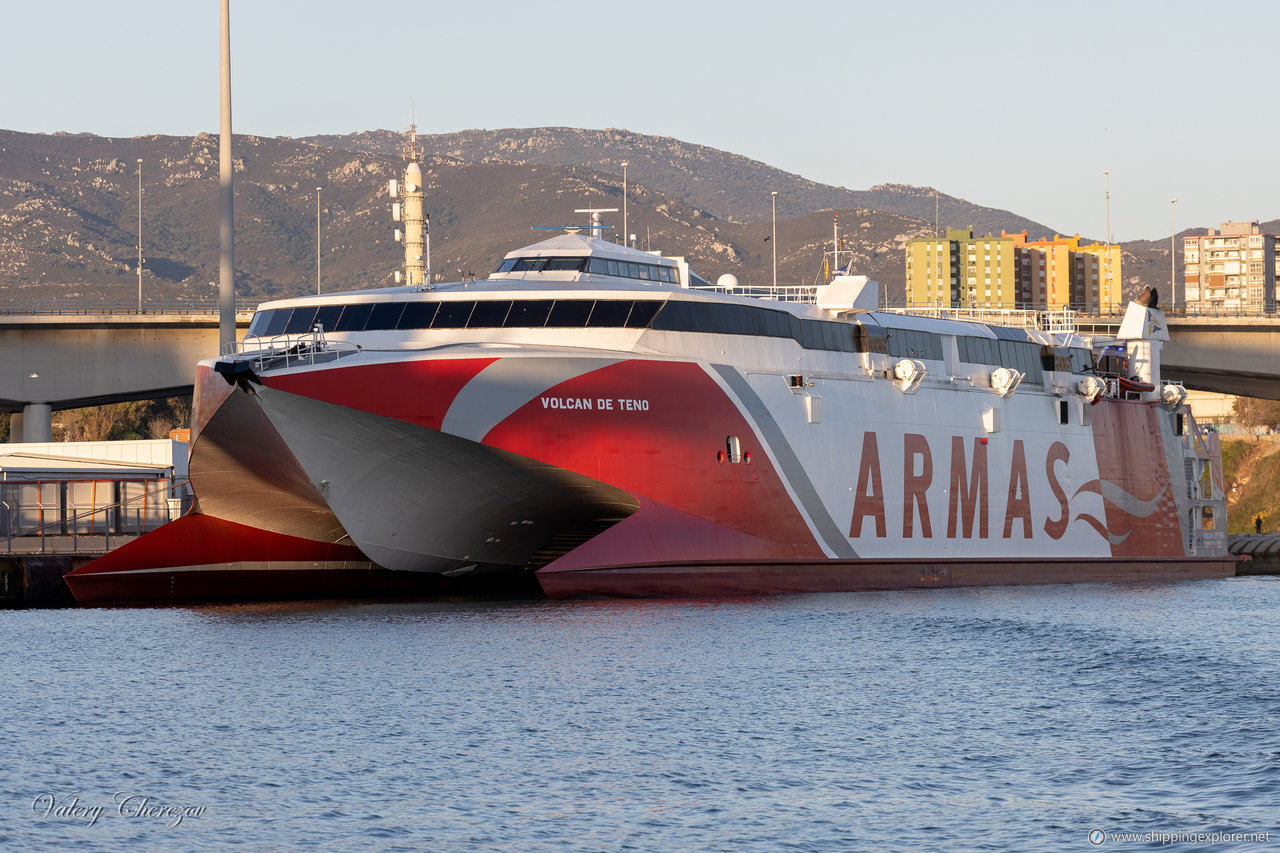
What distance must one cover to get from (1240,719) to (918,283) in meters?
164

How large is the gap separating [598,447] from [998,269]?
154 meters

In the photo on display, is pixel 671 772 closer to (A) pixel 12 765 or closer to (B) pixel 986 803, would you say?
(B) pixel 986 803

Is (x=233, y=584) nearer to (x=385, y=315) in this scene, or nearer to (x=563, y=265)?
(x=385, y=315)

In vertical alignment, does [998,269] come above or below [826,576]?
above

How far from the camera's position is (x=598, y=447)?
32250 mm

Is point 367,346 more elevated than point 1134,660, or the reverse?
point 367,346

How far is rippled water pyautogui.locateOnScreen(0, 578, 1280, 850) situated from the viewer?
1638 cm

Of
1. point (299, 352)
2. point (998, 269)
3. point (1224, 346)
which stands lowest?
point (299, 352)

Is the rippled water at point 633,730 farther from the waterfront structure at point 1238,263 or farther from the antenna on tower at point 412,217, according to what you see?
the waterfront structure at point 1238,263

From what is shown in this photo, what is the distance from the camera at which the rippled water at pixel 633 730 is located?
16.4 metres

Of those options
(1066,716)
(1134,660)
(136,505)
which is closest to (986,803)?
(1066,716)

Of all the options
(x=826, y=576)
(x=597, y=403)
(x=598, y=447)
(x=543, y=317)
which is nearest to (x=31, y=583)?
(x=543, y=317)

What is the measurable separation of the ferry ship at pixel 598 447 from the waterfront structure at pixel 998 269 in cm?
13699

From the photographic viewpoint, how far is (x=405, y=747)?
20078 mm
